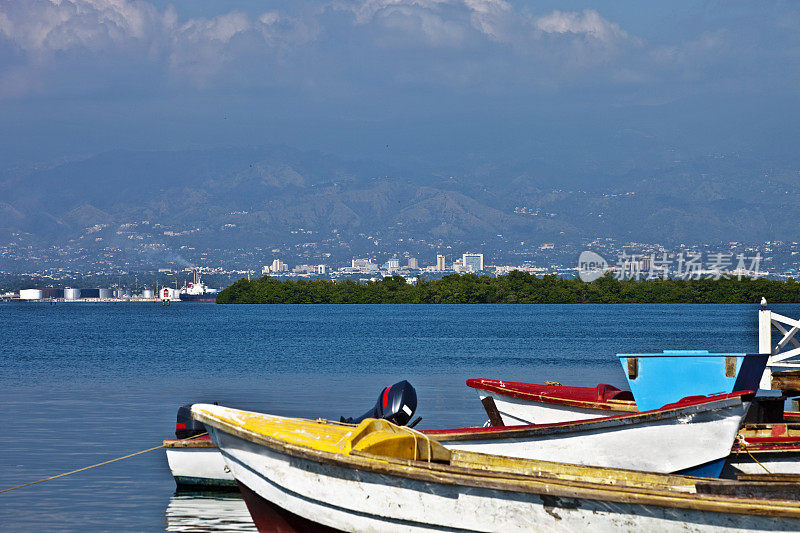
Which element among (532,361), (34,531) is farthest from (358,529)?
(532,361)

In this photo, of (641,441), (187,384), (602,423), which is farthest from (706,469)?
(187,384)

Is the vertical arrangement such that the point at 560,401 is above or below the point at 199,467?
above

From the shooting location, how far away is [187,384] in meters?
41.6

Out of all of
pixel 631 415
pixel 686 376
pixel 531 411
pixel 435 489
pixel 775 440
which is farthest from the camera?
pixel 531 411

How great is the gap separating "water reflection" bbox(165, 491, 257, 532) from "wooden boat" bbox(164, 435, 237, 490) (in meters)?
0.20

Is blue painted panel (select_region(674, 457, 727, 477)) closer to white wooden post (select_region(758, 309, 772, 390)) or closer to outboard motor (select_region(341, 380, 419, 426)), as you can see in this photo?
outboard motor (select_region(341, 380, 419, 426))

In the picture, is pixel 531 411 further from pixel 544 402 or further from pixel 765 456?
pixel 765 456

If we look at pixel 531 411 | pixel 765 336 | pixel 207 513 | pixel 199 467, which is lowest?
pixel 207 513

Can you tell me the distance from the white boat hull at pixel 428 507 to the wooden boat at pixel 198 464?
5806mm

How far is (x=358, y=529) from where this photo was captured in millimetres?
11109

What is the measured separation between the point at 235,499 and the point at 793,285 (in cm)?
18716

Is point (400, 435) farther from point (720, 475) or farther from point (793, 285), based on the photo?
point (793, 285)

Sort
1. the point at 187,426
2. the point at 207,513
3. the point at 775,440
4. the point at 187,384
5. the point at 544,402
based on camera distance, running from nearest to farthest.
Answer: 1. the point at 775,440
2. the point at 207,513
3. the point at 187,426
4. the point at 544,402
5. the point at 187,384

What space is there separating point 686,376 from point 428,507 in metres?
8.16
